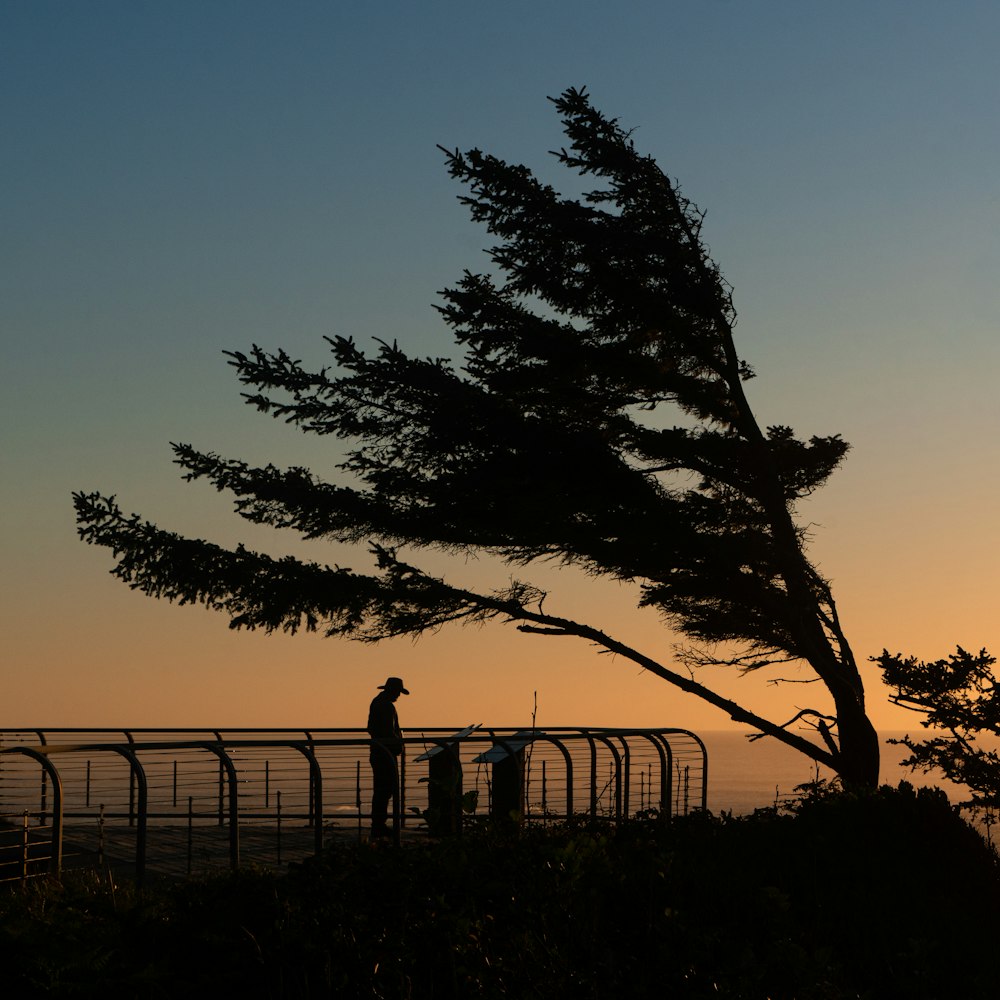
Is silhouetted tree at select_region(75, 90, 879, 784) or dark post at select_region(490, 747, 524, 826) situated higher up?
silhouetted tree at select_region(75, 90, 879, 784)

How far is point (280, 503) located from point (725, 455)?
595cm

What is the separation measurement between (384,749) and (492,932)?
17.1 feet

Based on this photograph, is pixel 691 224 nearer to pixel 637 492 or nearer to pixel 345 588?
pixel 637 492

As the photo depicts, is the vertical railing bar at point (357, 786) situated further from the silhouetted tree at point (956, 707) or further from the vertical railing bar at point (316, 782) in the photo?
the silhouetted tree at point (956, 707)

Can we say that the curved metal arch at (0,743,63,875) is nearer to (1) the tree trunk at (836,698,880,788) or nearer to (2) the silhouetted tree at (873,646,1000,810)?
(2) the silhouetted tree at (873,646,1000,810)

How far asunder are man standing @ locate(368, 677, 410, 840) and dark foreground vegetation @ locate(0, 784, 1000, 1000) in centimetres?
268

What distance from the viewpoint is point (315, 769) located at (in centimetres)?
1149

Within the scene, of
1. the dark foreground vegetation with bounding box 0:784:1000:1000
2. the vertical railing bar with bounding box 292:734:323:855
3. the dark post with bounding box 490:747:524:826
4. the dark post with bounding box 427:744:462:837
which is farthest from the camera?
the dark post with bounding box 490:747:524:826

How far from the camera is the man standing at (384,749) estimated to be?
1212cm

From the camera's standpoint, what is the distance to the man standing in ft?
39.8

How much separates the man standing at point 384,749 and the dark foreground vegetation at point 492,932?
268 centimetres

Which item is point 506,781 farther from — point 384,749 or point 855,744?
point 855,744

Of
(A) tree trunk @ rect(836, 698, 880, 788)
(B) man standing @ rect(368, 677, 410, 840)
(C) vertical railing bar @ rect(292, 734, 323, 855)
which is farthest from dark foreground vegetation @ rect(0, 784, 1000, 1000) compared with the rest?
(A) tree trunk @ rect(836, 698, 880, 788)

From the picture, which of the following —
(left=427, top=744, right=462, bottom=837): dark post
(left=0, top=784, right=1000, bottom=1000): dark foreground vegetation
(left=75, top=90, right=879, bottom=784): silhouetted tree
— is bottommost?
(left=0, top=784, right=1000, bottom=1000): dark foreground vegetation
